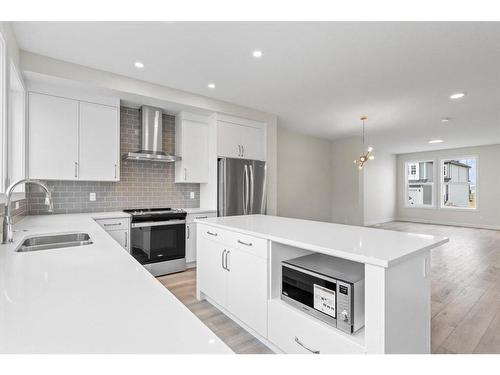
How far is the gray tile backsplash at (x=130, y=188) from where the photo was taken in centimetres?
326

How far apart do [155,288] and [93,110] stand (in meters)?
3.16

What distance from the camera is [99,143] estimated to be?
3.25m

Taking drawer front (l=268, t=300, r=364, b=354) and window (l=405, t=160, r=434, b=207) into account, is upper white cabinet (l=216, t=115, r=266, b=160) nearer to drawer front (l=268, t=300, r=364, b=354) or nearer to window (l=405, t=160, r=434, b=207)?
drawer front (l=268, t=300, r=364, b=354)

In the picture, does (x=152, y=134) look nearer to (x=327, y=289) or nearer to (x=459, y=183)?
(x=327, y=289)

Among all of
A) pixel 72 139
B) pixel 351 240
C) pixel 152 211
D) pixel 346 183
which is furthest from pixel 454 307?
pixel 346 183

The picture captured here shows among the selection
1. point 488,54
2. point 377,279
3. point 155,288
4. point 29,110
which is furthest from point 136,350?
point 488,54

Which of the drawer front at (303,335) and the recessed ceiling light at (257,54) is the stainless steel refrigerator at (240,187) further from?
the drawer front at (303,335)

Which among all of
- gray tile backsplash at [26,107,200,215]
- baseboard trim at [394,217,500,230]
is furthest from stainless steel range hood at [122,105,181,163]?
baseboard trim at [394,217,500,230]

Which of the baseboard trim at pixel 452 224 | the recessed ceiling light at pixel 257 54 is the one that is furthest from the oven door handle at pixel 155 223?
the baseboard trim at pixel 452 224

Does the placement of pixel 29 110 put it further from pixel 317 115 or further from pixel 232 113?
pixel 317 115

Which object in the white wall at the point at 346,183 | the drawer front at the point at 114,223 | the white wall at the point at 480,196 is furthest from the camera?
the white wall at the point at 480,196

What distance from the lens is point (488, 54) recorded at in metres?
2.62

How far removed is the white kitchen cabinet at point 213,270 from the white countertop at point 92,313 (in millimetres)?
1270

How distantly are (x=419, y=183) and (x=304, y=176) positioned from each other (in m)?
5.40
